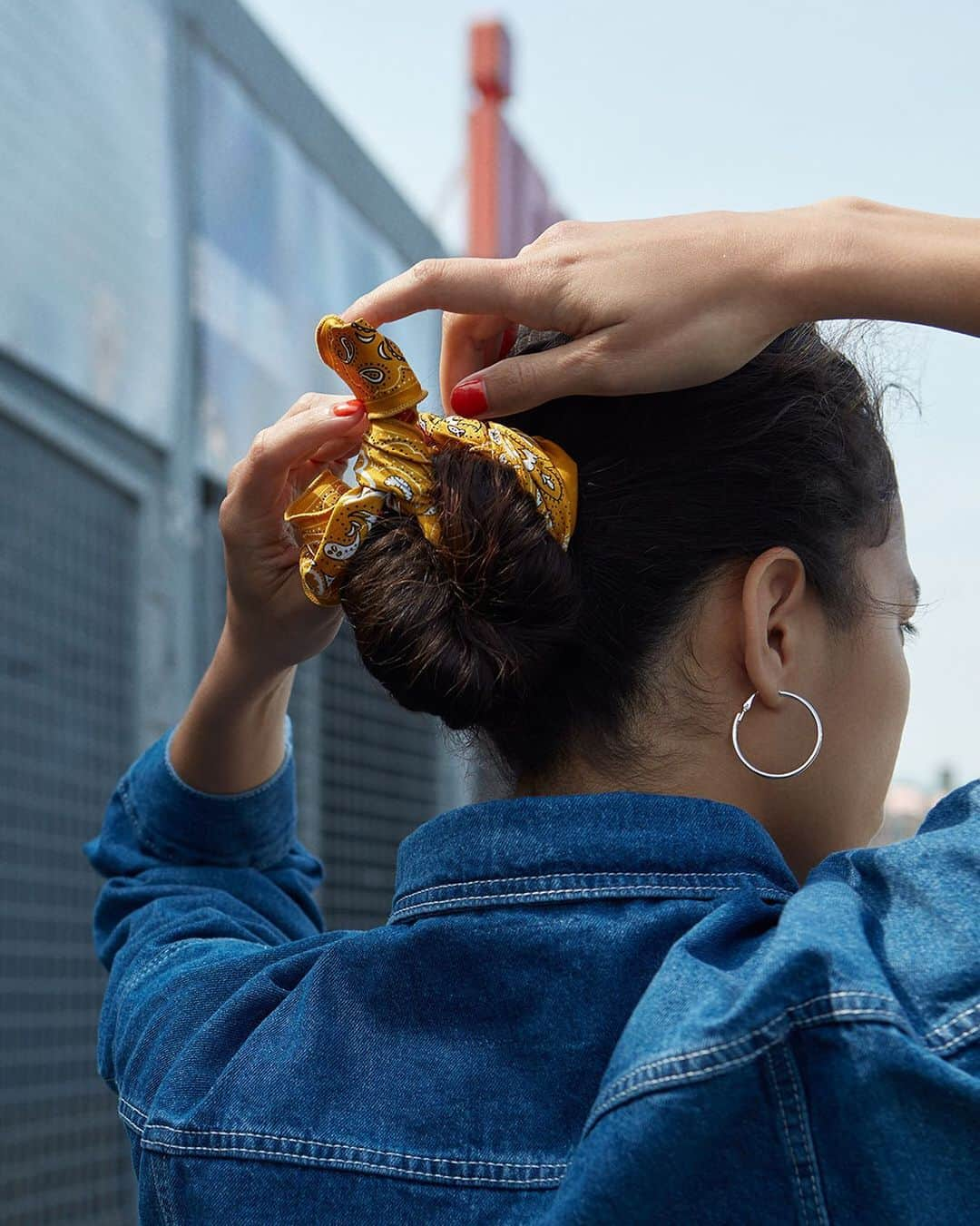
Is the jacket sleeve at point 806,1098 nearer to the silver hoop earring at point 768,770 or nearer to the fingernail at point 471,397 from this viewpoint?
the silver hoop earring at point 768,770

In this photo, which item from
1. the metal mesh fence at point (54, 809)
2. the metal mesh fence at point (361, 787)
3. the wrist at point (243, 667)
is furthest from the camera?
the metal mesh fence at point (361, 787)

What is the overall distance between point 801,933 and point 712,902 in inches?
5.0

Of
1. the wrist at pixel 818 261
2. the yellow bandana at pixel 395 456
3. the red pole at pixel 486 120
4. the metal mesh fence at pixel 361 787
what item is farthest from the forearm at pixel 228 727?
the red pole at pixel 486 120

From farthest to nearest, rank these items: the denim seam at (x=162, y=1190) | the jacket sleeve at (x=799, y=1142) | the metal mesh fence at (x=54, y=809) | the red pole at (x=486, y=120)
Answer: the red pole at (x=486, y=120), the metal mesh fence at (x=54, y=809), the denim seam at (x=162, y=1190), the jacket sleeve at (x=799, y=1142)

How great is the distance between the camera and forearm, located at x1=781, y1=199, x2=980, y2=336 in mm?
813

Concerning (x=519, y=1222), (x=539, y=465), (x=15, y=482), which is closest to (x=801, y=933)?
(x=519, y=1222)

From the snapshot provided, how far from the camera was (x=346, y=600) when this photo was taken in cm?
97

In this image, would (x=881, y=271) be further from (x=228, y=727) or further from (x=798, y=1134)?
(x=228, y=727)

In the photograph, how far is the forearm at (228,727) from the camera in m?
1.27

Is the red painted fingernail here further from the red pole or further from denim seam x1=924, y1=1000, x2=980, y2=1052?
the red pole

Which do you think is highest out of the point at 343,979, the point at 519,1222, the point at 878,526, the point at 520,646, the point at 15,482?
the point at 15,482

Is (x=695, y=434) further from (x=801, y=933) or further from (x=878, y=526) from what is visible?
(x=801, y=933)

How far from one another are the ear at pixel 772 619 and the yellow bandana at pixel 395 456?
0.45 feet

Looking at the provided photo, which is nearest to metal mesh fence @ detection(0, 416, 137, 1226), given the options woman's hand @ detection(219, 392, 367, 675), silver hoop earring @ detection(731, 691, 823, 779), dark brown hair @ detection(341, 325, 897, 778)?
woman's hand @ detection(219, 392, 367, 675)
